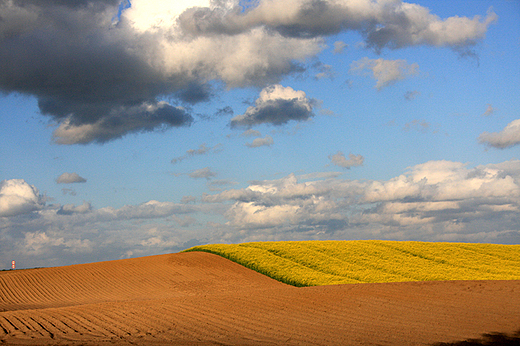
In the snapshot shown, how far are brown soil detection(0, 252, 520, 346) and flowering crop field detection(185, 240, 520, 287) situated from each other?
320 centimetres

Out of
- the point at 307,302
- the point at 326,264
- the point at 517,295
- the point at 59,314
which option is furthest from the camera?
the point at 326,264

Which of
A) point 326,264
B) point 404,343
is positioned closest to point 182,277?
point 326,264

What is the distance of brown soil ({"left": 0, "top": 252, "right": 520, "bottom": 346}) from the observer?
14500 millimetres

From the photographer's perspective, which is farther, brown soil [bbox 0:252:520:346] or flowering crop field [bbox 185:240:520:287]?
flowering crop field [bbox 185:240:520:287]

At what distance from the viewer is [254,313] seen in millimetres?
18516

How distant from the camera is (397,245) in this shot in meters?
44.8

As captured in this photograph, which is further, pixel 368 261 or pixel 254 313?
pixel 368 261

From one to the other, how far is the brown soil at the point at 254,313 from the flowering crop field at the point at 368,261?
10.5 ft

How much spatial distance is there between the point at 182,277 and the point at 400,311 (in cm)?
1868

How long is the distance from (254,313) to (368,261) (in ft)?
68.1

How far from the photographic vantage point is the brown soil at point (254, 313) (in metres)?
14.5

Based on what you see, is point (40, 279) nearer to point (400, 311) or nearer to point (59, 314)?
point (59, 314)

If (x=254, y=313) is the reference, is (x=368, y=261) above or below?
above

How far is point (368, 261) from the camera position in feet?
120
